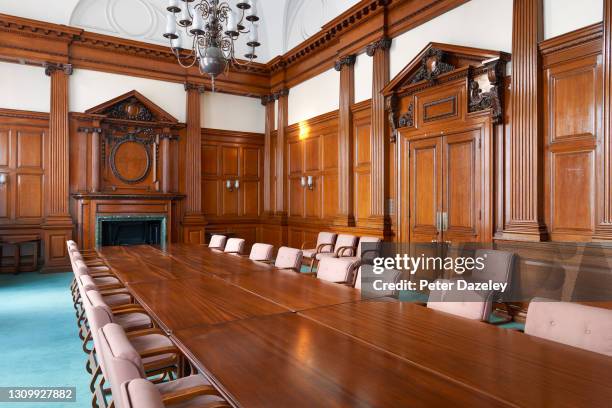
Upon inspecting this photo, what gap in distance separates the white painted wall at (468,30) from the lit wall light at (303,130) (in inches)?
112

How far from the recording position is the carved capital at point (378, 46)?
22.4 ft

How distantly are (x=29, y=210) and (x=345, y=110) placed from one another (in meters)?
6.49

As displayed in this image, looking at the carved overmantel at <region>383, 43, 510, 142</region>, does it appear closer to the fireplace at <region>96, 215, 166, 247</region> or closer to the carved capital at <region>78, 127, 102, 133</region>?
the fireplace at <region>96, 215, 166, 247</region>

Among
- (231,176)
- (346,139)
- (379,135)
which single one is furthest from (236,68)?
(379,135)

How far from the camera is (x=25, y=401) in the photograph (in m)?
2.90

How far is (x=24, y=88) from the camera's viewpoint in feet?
26.5

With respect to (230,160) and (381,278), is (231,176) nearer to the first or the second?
(230,160)

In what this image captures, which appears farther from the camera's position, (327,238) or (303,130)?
(303,130)

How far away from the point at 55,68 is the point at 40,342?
618cm

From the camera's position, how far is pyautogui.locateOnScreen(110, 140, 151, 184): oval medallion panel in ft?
28.9

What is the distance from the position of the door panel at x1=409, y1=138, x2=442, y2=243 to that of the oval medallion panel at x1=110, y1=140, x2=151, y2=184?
588 centimetres

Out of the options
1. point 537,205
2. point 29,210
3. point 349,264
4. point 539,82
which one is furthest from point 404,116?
point 29,210

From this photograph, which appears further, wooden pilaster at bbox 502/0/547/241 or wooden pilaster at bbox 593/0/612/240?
wooden pilaster at bbox 502/0/547/241

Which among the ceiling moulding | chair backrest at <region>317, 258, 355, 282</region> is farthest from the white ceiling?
chair backrest at <region>317, 258, 355, 282</region>
